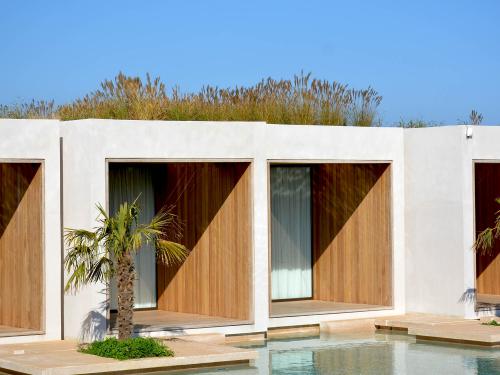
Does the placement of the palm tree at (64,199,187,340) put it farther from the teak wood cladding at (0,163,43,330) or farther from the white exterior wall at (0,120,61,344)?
the teak wood cladding at (0,163,43,330)

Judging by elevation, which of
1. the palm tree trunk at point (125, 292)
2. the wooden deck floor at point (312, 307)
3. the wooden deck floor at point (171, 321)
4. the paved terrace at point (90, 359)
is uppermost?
the palm tree trunk at point (125, 292)

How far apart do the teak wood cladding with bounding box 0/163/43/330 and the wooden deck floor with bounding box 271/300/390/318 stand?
11.6ft

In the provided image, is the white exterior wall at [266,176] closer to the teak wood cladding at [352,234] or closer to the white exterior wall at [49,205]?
the white exterior wall at [49,205]

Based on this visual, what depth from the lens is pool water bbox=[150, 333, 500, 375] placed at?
12602mm

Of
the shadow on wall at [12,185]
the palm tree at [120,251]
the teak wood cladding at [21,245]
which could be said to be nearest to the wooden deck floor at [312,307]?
the palm tree at [120,251]

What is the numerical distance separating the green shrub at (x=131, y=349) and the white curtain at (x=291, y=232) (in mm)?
5838

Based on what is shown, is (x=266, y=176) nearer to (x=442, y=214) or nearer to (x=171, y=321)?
(x=171, y=321)

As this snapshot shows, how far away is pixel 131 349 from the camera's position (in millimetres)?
12414

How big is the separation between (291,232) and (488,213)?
11.3 feet

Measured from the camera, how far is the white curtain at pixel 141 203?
17094 mm

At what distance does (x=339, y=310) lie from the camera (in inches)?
656

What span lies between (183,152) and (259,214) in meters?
1.44

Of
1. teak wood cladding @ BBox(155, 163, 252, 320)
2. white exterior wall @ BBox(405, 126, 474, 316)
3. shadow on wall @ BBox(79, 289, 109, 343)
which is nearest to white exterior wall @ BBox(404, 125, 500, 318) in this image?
white exterior wall @ BBox(405, 126, 474, 316)

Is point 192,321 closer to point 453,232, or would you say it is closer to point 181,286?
point 181,286
